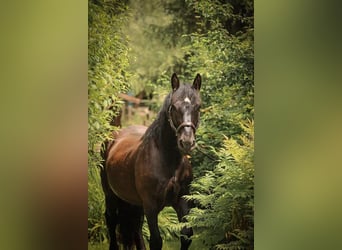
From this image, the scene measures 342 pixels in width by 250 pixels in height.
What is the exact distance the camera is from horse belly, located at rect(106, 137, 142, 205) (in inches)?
105

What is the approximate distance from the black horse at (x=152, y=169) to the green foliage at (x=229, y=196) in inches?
3.7

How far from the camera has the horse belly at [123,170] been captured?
8.73 feet

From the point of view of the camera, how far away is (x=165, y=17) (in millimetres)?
2611

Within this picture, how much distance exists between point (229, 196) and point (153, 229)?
442mm

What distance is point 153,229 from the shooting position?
2.63 metres

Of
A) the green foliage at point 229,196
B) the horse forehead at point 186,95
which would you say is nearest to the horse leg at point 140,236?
the green foliage at point 229,196

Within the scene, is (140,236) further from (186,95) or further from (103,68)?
(103,68)

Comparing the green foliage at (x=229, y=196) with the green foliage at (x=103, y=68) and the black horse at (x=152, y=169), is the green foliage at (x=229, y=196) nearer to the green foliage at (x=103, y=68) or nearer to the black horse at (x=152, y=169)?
the black horse at (x=152, y=169)

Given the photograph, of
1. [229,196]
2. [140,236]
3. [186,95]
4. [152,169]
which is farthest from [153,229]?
[186,95]
